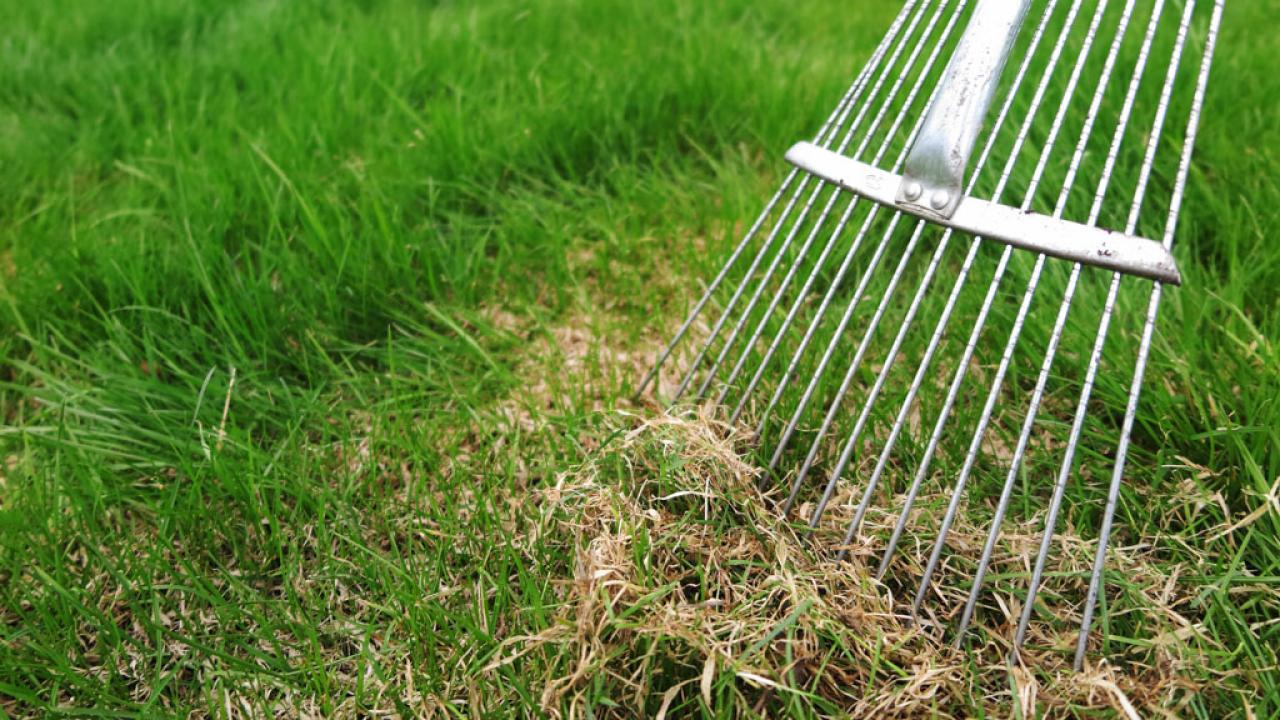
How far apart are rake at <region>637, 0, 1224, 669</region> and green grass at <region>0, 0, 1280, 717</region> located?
5.0 inches

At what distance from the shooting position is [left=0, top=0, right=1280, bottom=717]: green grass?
4.47 ft

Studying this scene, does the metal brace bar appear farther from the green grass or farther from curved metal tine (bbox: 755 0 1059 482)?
the green grass

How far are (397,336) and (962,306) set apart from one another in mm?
1285

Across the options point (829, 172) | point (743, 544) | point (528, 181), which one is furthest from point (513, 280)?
point (743, 544)

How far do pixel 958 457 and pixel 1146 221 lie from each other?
998 millimetres

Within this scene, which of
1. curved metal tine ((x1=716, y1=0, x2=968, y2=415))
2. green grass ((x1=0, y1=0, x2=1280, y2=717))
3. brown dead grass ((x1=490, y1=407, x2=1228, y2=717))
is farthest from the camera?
curved metal tine ((x1=716, y1=0, x2=968, y2=415))

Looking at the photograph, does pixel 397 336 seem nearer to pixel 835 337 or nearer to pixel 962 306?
pixel 835 337

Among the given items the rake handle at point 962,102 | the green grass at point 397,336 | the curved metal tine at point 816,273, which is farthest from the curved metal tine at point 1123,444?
the curved metal tine at point 816,273

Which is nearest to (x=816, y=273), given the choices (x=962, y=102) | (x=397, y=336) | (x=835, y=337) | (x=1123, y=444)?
(x=835, y=337)

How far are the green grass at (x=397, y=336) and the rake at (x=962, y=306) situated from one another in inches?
5.0

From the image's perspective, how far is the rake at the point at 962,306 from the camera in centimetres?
130

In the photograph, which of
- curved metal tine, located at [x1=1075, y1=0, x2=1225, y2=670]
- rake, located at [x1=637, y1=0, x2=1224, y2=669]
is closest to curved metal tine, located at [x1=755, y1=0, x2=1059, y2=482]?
rake, located at [x1=637, y1=0, x2=1224, y2=669]

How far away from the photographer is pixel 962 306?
188 cm

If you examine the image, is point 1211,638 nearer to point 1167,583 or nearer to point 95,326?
point 1167,583
